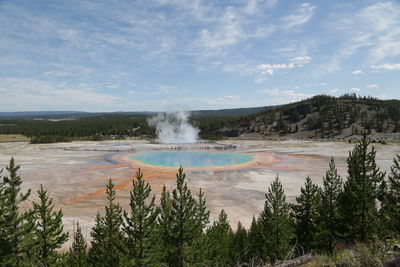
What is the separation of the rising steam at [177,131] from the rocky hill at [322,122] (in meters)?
23.8

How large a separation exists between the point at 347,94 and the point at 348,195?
7414 inches

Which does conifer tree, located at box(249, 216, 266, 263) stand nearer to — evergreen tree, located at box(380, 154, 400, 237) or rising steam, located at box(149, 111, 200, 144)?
evergreen tree, located at box(380, 154, 400, 237)

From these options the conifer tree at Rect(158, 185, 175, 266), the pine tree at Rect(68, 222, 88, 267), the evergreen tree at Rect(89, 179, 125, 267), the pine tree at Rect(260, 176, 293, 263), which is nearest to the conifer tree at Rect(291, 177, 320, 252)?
the pine tree at Rect(260, 176, 293, 263)

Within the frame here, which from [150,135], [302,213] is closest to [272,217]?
[302,213]

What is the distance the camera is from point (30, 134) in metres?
141

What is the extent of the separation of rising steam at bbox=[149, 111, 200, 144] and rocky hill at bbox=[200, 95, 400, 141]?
78.0 feet

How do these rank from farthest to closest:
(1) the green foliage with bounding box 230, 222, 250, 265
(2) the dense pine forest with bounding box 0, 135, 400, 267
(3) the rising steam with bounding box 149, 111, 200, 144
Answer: (3) the rising steam with bounding box 149, 111, 200, 144 → (1) the green foliage with bounding box 230, 222, 250, 265 → (2) the dense pine forest with bounding box 0, 135, 400, 267

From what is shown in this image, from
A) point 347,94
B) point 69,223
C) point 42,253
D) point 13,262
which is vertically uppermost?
point 347,94

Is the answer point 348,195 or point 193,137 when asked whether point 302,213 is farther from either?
point 193,137

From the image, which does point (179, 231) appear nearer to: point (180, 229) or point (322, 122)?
point (180, 229)

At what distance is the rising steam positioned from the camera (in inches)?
4742

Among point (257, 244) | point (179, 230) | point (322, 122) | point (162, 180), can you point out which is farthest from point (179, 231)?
point (322, 122)

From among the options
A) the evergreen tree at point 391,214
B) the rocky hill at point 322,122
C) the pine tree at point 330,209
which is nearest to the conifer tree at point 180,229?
the pine tree at point 330,209

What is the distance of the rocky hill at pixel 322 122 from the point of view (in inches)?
4759
